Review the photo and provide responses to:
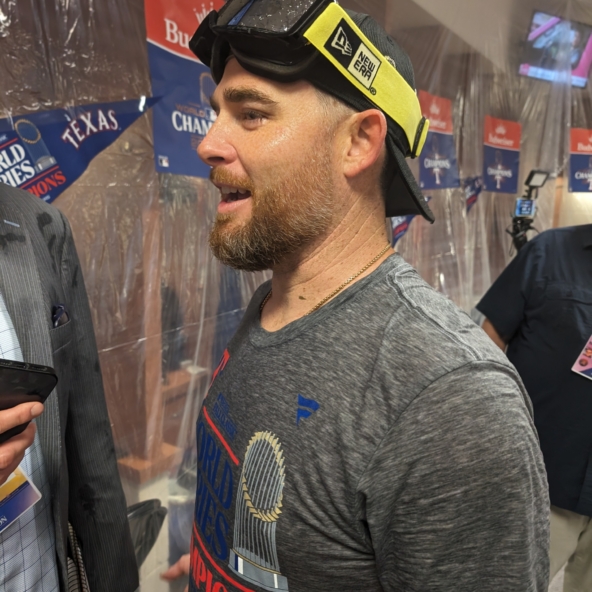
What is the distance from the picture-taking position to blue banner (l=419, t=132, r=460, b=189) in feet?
8.87

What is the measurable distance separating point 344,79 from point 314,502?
0.62 metres

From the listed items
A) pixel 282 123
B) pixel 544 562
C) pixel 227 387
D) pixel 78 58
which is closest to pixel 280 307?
pixel 227 387

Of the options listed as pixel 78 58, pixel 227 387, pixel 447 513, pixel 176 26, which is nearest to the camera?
pixel 447 513

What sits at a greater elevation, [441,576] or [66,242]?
[66,242]

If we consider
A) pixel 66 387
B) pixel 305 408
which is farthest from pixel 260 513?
pixel 66 387

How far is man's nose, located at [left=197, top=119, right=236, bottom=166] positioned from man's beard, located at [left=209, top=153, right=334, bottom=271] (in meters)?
0.02

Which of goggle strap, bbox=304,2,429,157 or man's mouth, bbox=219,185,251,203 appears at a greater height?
goggle strap, bbox=304,2,429,157

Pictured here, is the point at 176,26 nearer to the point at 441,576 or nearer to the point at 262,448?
the point at 262,448

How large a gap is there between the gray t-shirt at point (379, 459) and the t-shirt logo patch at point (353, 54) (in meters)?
0.30

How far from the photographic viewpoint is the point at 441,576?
0.54 metres

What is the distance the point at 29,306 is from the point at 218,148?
382 millimetres

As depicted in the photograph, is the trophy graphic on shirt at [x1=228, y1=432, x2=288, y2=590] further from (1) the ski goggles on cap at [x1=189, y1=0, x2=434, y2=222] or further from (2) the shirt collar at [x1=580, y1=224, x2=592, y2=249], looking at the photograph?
(2) the shirt collar at [x1=580, y1=224, x2=592, y2=249]

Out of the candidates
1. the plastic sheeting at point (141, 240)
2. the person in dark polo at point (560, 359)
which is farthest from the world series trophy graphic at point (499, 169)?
the person in dark polo at point (560, 359)

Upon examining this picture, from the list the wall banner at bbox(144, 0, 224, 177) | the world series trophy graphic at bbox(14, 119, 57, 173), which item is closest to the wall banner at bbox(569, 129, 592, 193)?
the wall banner at bbox(144, 0, 224, 177)
